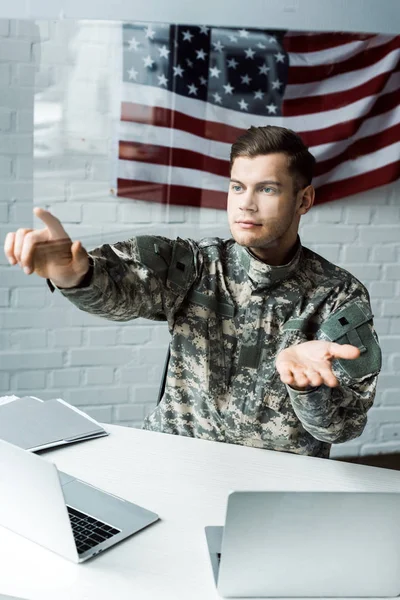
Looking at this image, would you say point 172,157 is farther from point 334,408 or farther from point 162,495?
point 162,495

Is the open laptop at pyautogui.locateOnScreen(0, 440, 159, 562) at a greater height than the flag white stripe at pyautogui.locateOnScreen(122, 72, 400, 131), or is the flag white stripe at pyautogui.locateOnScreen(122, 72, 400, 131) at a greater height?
the flag white stripe at pyautogui.locateOnScreen(122, 72, 400, 131)

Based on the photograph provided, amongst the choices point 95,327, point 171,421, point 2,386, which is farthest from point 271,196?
point 2,386

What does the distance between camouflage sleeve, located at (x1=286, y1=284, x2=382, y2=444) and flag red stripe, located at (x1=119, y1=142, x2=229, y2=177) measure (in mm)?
674

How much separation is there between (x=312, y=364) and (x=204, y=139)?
0.96m

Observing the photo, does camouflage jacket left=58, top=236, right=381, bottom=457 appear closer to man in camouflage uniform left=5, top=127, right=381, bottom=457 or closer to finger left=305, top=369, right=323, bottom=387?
man in camouflage uniform left=5, top=127, right=381, bottom=457

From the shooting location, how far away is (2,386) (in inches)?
76.1

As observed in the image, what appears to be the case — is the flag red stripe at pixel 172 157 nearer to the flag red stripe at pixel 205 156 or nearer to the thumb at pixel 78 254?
the flag red stripe at pixel 205 156

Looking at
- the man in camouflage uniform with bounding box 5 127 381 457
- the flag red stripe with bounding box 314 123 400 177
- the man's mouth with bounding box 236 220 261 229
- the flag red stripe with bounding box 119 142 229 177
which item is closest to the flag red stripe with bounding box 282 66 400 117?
the flag red stripe with bounding box 314 123 400 177

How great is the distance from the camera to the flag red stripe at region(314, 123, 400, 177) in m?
2.01

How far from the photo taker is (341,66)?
195 centimetres

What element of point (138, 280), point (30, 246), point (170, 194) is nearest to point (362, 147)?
point (170, 194)

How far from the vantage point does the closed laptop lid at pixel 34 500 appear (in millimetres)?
871

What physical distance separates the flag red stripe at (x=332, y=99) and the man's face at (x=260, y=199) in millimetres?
673

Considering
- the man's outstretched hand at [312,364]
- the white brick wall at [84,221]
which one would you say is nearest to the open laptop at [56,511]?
the man's outstretched hand at [312,364]
